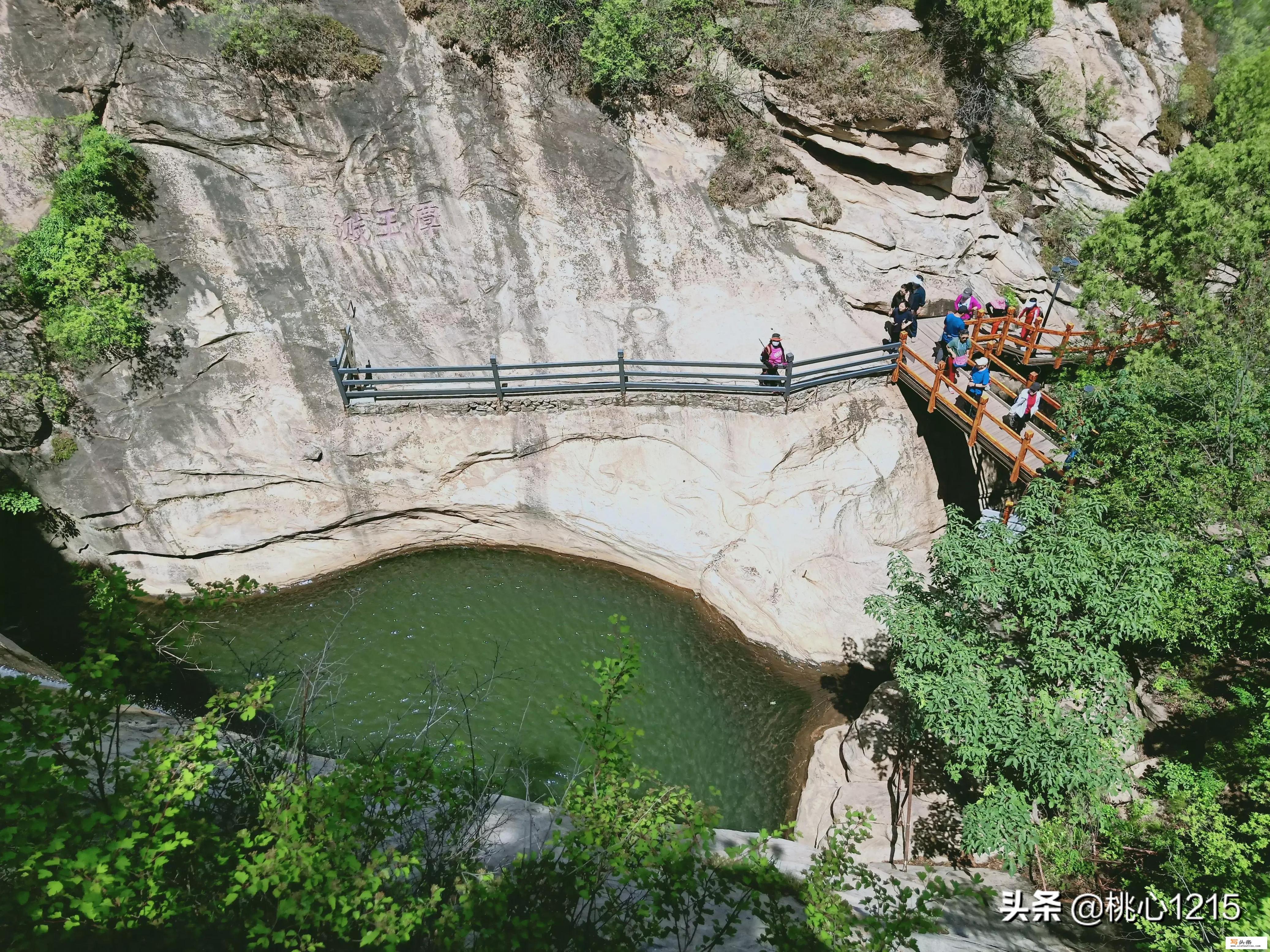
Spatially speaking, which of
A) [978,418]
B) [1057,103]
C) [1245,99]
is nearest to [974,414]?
[978,418]

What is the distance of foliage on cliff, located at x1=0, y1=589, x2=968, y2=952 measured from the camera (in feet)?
14.2

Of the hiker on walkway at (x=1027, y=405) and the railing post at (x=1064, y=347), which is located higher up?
the railing post at (x=1064, y=347)

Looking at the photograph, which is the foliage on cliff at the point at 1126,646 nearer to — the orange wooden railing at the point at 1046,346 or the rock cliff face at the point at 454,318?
the orange wooden railing at the point at 1046,346

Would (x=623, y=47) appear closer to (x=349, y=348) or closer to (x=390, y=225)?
(x=390, y=225)

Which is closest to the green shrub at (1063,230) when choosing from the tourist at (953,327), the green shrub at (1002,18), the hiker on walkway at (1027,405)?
the green shrub at (1002,18)

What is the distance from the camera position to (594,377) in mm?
14500

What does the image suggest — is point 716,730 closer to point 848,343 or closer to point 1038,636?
point 1038,636

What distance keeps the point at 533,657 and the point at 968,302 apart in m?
12.7

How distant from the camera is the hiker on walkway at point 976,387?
1295 centimetres

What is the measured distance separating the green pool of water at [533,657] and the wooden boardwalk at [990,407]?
585cm

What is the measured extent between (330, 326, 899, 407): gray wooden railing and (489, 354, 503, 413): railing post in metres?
0.02

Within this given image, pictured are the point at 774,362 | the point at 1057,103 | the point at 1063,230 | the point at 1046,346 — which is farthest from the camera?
the point at 1063,230

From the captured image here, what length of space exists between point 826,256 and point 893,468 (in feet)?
17.8

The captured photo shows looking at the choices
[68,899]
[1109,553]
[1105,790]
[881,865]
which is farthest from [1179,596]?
[68,899]
